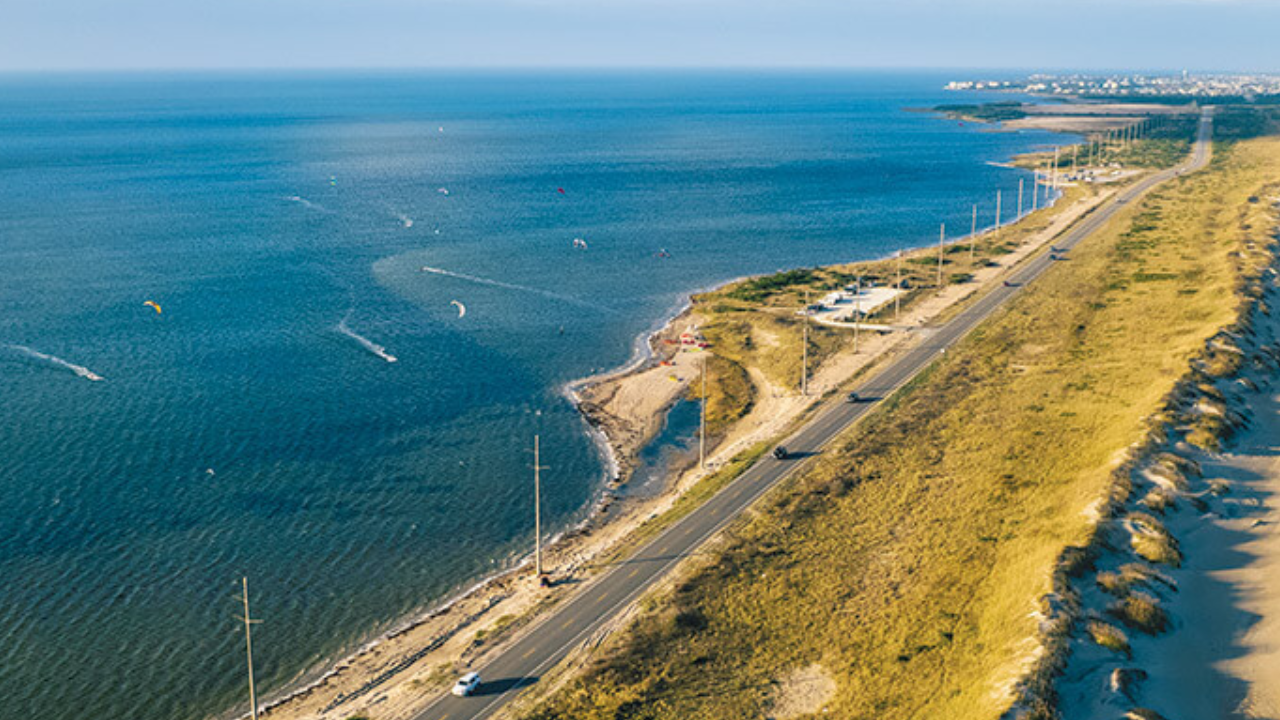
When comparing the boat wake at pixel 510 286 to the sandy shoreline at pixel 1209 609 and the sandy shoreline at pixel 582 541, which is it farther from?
the sandy shoreline at pixel 1209 609

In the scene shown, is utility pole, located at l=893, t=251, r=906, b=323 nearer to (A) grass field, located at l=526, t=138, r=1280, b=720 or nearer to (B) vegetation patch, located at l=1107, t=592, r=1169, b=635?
(A) grass field, located at l=526, t=138, r=1280, b=720

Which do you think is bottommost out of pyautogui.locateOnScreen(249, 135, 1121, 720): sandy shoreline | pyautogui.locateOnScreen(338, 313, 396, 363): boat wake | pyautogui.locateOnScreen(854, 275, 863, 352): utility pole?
pyautogui.locateOnScreen(249, 135, 1121, 720): sandy shoreline

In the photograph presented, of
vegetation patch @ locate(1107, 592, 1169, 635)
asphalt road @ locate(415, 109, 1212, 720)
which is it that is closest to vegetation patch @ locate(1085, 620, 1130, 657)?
vegetation patch @ locate(1107, 592, 1169, 635)

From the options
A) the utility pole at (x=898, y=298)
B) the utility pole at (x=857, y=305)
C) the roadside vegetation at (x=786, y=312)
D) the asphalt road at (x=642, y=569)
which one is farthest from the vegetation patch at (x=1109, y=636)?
the utility pole at (x=898, y=298)

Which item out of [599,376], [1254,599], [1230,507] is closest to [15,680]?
[599,376]

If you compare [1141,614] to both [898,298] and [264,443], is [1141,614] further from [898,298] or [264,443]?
[898,298]

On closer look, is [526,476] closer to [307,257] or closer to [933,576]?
[933,576]
